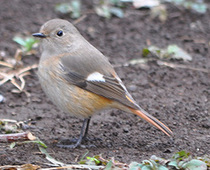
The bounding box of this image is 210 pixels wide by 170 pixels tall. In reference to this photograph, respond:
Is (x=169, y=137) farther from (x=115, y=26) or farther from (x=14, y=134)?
(x=115, y=26)

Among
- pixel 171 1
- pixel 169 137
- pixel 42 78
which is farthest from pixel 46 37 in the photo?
pixel 171 1

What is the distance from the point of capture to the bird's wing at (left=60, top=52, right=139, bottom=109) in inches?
191

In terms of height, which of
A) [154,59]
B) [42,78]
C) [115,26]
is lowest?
[42,78]

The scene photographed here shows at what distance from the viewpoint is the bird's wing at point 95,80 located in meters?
4.86

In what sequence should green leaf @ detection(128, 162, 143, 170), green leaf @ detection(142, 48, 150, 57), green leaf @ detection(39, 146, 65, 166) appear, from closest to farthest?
green leaf @ detection(128, 162, 143, 170)
green leaf @ detection(39, 146, 65, 166)
green leaf @ detection(142, 48, 150, 57)

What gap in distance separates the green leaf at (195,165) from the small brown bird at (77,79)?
838 mm

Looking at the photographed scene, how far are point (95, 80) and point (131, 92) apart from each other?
135 cm

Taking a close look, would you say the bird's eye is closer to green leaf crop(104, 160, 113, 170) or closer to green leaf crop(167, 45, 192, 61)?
green leaf crop(104, 160, 113, 170)

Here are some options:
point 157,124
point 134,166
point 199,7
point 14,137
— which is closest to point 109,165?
point 134,166

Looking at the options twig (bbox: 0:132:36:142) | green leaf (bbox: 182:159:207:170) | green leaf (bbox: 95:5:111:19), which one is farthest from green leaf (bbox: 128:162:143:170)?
green leaf (bbox: 95:5:111:19)

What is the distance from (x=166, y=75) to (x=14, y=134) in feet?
9.54

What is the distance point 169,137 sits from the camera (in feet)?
16.2

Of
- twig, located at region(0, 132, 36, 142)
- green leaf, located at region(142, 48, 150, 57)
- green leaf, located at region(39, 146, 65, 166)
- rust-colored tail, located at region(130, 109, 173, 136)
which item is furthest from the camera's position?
green leaf, located at region(142, 48, 150, 57)

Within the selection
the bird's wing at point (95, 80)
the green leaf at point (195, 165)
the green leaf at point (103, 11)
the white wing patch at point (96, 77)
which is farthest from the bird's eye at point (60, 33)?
the green leaf at point (103, 11)
